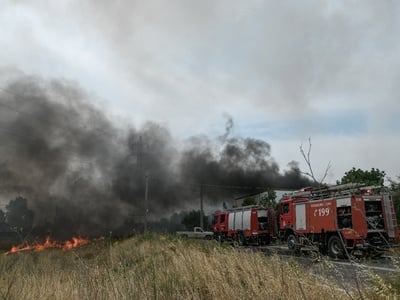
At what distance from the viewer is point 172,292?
415cm

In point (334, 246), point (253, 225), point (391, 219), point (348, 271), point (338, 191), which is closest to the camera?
point (348, 271)

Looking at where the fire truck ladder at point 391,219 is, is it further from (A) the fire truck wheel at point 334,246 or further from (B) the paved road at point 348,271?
(B) the paved road at point 348,271

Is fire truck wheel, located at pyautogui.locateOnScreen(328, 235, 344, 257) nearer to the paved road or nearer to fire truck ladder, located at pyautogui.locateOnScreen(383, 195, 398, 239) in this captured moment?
fire truck ladder, located at pyautogui.locateOnScreen(383, 195, 398, 239)

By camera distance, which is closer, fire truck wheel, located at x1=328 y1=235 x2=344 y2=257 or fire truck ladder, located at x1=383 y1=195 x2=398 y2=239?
fire truck ladder, located at x1=383 y1=195 x2=398 y2=239

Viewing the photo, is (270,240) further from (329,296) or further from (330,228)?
(329,296)

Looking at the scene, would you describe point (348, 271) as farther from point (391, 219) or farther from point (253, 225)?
point (253, 225)

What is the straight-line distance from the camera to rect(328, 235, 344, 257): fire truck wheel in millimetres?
14467

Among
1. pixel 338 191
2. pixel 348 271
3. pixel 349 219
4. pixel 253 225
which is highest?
pixel 338 191

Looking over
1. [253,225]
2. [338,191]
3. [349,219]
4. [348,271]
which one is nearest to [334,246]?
[349,219]

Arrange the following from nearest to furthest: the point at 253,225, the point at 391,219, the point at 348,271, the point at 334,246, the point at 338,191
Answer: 1. the point at 348,271
2. the point at 338,191
3. the point at 391,219
4. the point at 334,246
5. the point at 253,225

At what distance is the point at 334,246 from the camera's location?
585 inches

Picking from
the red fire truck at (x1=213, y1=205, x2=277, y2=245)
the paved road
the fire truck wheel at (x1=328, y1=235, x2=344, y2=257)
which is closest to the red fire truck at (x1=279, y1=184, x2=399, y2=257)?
the fire truck wheel at (x1=328, y1=235, x2=344, y2=257)

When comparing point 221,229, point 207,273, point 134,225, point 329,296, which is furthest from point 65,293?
point 134,225

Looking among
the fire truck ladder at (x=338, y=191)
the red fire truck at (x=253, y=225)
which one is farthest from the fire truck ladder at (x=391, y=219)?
the red fire truck at (x=253, y=225)
